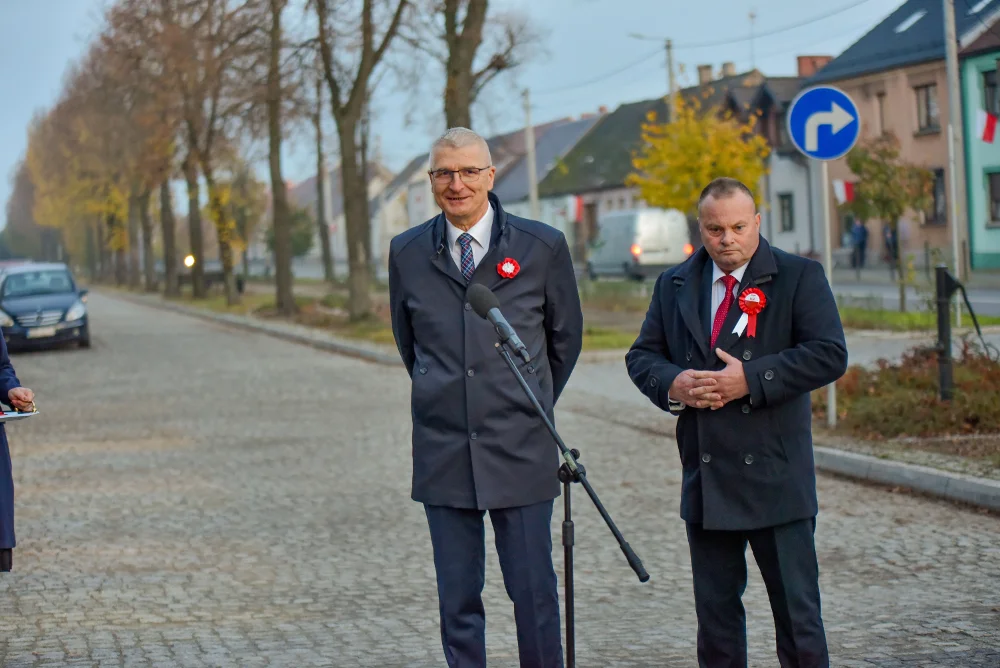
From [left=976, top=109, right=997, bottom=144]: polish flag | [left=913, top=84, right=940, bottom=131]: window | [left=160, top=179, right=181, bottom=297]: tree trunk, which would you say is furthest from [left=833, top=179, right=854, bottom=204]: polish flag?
[left=160, top=179, right=181, bottom=297]: tree trunk

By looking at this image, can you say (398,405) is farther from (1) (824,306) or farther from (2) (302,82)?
(2) (302,82)

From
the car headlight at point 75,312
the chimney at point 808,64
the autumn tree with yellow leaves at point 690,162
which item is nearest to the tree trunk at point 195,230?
the car headlight at point 75,312

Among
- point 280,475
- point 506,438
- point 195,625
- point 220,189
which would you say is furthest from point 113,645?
point 220,189

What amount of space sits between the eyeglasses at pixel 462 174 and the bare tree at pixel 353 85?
23.8 m

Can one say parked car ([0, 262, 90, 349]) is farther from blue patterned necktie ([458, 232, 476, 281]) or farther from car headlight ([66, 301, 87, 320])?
blue patterned necktie ([458, 232, 476, 281])

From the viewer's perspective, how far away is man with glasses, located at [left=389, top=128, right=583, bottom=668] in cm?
459

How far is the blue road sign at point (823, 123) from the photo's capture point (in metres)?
12.0

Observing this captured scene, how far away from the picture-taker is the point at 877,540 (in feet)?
26.3

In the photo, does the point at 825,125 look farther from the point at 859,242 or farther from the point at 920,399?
the point at 859,242

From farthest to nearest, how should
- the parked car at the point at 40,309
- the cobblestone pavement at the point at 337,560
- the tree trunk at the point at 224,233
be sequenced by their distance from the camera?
1. the tree trunk at the point at 224,233
2. the parked car at the point at 40,309
3. the cobblestone pavement at the point at 337,560

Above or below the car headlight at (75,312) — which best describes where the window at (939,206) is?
above

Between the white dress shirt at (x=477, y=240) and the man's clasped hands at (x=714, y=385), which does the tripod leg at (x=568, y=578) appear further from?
the white dress shirt at (x=477, y=240)

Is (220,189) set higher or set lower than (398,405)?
higher

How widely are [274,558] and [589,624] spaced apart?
2.35 metres
